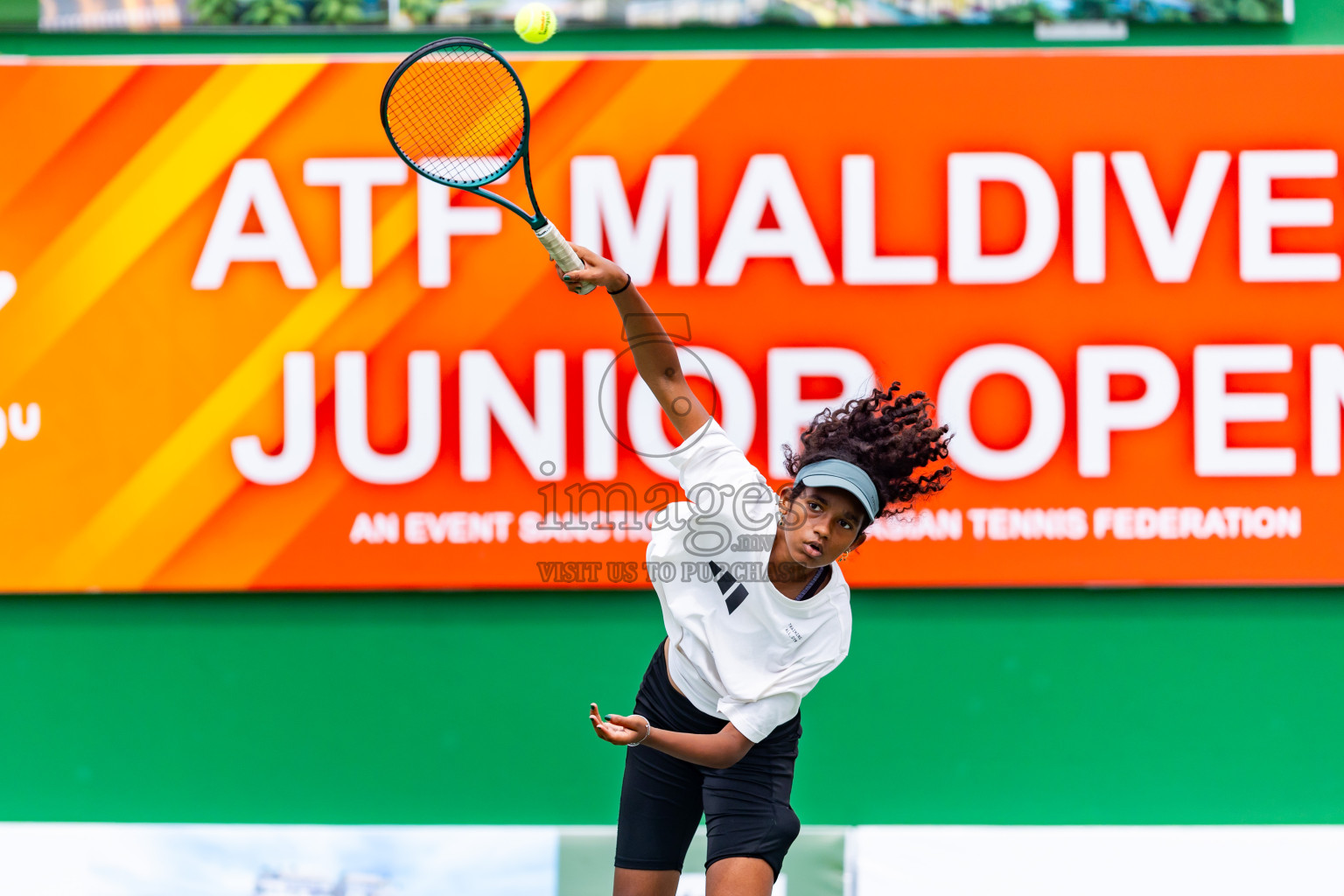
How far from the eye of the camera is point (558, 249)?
2.11 m

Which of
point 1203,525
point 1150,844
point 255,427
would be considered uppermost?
point 255,427

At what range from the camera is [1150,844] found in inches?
137

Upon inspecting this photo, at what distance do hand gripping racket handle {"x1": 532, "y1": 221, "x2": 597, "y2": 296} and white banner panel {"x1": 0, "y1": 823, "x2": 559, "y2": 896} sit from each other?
2.04 meters

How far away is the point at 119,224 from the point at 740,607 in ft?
7.99

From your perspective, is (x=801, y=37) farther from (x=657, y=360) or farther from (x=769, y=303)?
(x=657, y=360)

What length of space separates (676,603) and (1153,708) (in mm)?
1956

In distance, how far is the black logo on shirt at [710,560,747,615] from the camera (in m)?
2.35

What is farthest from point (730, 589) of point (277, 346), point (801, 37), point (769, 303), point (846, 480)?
point (801, 37)

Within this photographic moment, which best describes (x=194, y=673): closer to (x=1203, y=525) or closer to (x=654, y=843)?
(x=654, y=843)

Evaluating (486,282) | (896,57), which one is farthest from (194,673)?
→ (896,57)

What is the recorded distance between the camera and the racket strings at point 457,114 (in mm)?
3166

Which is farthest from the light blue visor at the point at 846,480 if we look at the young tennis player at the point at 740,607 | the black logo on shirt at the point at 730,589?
the black logo on shirt at the point at 730,589

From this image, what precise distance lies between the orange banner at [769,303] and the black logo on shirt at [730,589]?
1094mm

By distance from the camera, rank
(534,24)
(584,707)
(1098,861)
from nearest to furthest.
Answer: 1. (534,24)
2. (1098,861)
3. (584,707)
